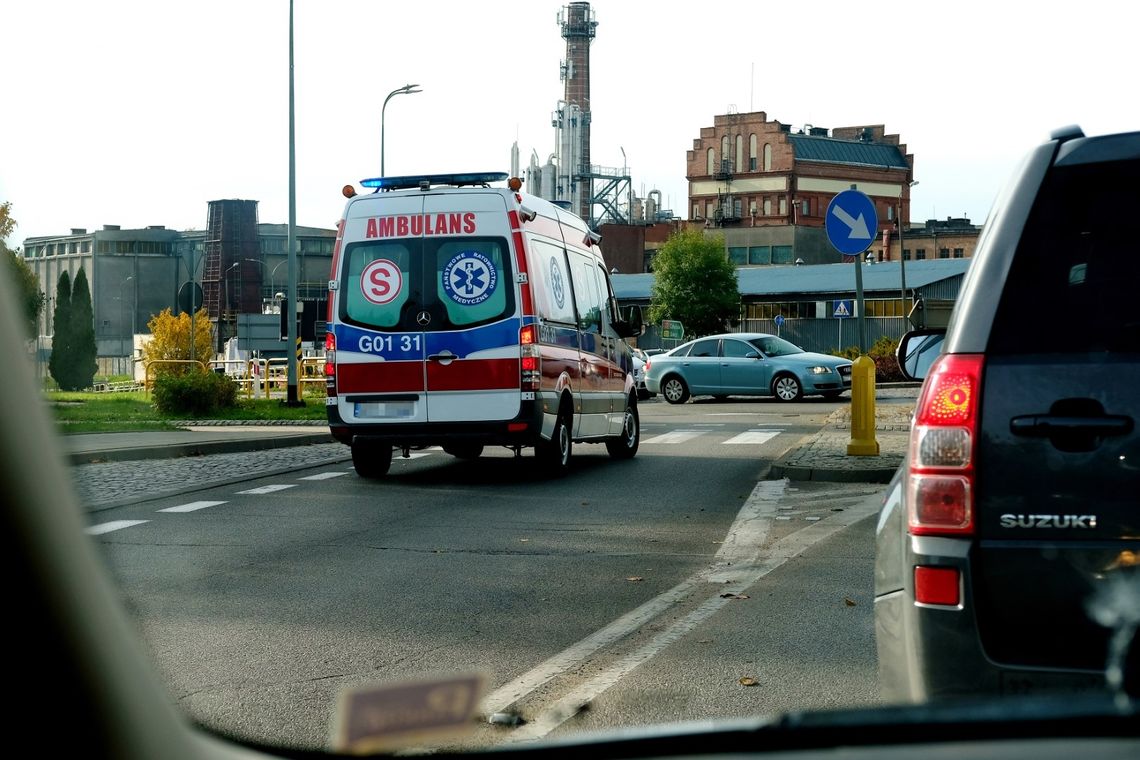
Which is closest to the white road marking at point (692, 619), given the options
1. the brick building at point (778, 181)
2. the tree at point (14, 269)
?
the tree at point (14, 269)

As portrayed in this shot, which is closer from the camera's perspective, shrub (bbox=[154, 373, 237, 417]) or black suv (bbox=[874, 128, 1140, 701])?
black suv (bbox=[874, 128, 1140, 701])

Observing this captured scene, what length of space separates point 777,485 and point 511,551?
5021mm

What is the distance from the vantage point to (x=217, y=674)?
212 inches

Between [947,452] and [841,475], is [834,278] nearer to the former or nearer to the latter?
[841,475]

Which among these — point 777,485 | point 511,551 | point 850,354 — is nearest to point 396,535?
point 511,551

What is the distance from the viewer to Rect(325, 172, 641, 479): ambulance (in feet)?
43.1

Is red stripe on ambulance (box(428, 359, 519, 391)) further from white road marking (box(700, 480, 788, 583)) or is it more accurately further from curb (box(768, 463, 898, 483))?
curb (box(768, 463, 898, 483))

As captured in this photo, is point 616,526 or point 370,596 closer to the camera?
point 370,596

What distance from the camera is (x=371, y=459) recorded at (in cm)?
1421

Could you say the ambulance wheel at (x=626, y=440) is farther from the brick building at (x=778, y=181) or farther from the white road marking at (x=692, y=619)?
the brick building at (x=778, y=181)

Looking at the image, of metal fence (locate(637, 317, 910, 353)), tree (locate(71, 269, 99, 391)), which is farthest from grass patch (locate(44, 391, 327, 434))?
metal fence (locate(637, 317, 910, 353))

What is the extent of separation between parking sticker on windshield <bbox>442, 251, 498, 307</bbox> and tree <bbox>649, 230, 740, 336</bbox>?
72083 mm

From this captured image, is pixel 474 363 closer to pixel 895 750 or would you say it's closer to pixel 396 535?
pixel 396 535

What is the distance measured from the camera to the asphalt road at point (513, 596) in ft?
16.7
